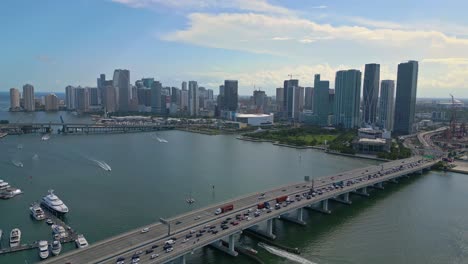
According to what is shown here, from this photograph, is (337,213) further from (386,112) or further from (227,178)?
(386,112)

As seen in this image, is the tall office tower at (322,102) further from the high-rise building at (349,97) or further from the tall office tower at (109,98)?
the tall office tower at (109,98)

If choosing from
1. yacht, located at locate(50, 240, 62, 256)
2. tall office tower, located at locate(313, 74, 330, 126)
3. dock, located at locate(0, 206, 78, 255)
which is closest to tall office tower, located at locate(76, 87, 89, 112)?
tall office tower, located at locate(313, 74, 330, 126)

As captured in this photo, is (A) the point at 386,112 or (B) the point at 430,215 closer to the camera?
(B) the point at 430,215

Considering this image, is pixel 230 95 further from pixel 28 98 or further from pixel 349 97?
pixel 28 98

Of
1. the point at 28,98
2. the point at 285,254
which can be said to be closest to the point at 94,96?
the point at 28,98

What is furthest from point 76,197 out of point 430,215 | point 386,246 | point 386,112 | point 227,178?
point 386,112

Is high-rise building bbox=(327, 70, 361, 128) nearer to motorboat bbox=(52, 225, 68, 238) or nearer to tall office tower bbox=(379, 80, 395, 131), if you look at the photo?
tall office tower bbox=(379, 80, 395, 131)
